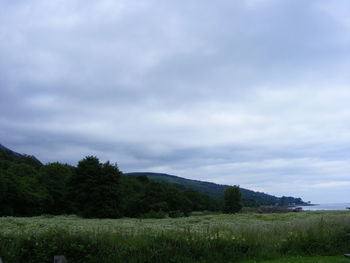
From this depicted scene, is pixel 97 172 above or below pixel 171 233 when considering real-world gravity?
above

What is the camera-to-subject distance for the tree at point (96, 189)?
5228cm

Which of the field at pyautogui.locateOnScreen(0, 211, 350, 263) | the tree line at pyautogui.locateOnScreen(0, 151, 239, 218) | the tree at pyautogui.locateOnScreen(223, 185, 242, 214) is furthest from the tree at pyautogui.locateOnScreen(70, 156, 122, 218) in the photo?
the field at pyautogui.locateOnScreen(0, 211, 350, 263)

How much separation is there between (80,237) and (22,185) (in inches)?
2313

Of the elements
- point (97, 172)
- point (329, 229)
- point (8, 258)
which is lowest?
point (8, 258)

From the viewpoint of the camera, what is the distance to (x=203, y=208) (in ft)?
360

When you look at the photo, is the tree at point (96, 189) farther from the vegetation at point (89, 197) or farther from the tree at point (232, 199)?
the tree at point (232, 199)

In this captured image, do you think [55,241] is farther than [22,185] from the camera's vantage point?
No

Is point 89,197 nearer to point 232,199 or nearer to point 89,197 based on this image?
point 89,197

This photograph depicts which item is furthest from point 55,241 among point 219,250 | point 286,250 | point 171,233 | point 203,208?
point 203,208

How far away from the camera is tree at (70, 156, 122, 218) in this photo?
172 ft

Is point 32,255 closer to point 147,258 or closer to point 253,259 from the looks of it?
point 147,258

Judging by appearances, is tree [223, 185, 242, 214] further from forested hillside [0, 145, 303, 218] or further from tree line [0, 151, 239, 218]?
forested hillside [0, 145, 303, 218]

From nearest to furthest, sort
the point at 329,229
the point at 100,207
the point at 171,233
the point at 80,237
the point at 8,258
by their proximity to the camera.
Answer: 1. the point at 8,258
2. the point at 80,237
3. the point at 171,233
4. the point at 329,229
5. the point at 100,207

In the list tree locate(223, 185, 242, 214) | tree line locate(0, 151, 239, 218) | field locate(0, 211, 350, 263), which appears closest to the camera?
field locate(0, 211, 350, 263)
